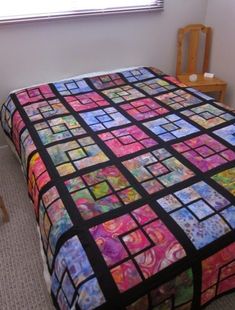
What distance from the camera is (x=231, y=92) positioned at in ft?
8.63

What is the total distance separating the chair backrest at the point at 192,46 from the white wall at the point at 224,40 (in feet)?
0.21

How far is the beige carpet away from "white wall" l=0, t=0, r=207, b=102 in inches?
35.8

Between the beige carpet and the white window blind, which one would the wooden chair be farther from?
the beige carpet

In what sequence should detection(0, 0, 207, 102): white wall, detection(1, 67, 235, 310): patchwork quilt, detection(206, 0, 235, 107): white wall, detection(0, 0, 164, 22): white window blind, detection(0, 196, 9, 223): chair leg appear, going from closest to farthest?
1. detection(1, 67, 235, 310): patchwork quilt
2. detection(0, 196, 9, 223): chair leg
3. detection(0, 0, 164, 22): white window blind
4. detection(0, 0, 207, 102): white wall
5. detection(206, 0, 235, 107): white wall

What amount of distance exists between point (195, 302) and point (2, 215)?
4.23ft

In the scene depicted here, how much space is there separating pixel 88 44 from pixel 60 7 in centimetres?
35

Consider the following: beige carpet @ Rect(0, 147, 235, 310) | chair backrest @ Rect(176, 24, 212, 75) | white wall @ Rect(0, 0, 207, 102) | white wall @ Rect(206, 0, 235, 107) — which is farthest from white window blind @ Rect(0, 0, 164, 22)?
beige carpet @ Rect(0, 147, 235, 310)

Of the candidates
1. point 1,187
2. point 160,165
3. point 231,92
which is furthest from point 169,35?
point 1,187

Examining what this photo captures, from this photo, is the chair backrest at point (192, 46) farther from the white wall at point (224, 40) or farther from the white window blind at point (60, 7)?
the white window blind at point (60, 7)

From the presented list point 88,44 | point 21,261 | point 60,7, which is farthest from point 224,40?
point 21,261

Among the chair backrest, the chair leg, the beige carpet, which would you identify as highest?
the chair backrest

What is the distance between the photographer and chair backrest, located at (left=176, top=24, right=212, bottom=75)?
103 inches

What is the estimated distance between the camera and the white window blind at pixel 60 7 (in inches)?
82.7

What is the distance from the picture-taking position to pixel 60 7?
222 cm
